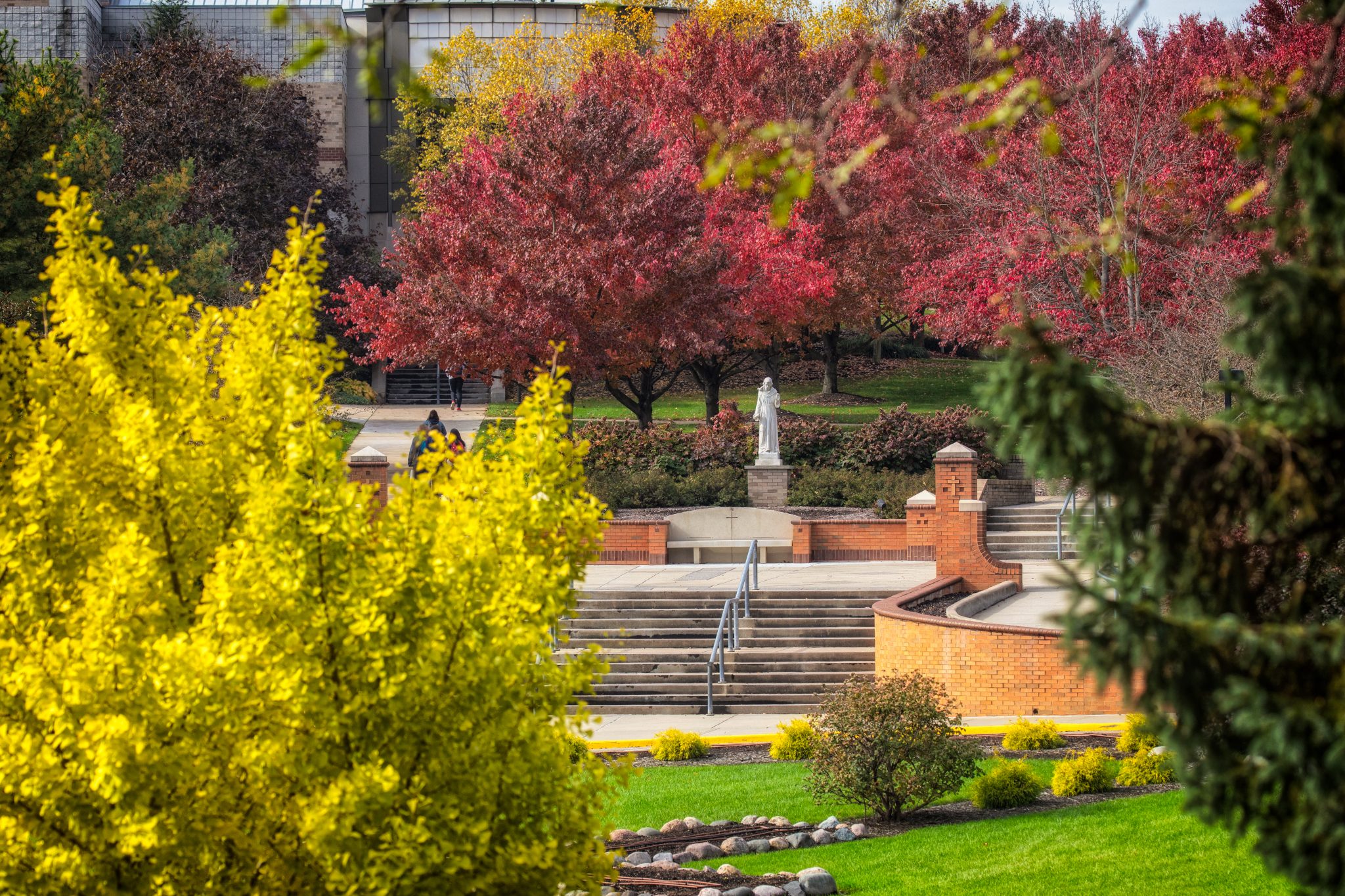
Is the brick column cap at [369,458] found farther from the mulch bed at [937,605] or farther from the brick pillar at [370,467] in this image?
the mulch bed at [937,605]

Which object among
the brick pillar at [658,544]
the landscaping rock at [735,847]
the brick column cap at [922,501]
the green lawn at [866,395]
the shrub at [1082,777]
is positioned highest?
the green lawn at [866,395]

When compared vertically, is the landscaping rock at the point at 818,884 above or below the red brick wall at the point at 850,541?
below

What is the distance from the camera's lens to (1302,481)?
3566 millimetres

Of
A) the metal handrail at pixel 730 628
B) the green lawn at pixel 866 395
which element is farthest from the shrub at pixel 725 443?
the metal handrail at pixel 730 628

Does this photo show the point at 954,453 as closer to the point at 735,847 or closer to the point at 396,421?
the point at 735,847

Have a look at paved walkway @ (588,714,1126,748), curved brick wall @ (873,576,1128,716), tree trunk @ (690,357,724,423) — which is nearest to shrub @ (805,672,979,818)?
paved walkway @ (588,714,1126,748)

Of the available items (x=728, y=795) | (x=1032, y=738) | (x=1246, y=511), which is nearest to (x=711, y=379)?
(x=1032, y=738)

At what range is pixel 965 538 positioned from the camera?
22047 millimetres

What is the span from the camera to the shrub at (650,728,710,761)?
15.3 metres

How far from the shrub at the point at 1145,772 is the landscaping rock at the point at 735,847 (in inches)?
144

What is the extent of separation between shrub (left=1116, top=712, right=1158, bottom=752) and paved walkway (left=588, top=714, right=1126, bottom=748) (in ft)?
5.78

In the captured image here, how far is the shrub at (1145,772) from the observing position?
12.6 meters

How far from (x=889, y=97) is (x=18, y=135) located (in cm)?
1893

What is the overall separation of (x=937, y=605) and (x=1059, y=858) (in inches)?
411
